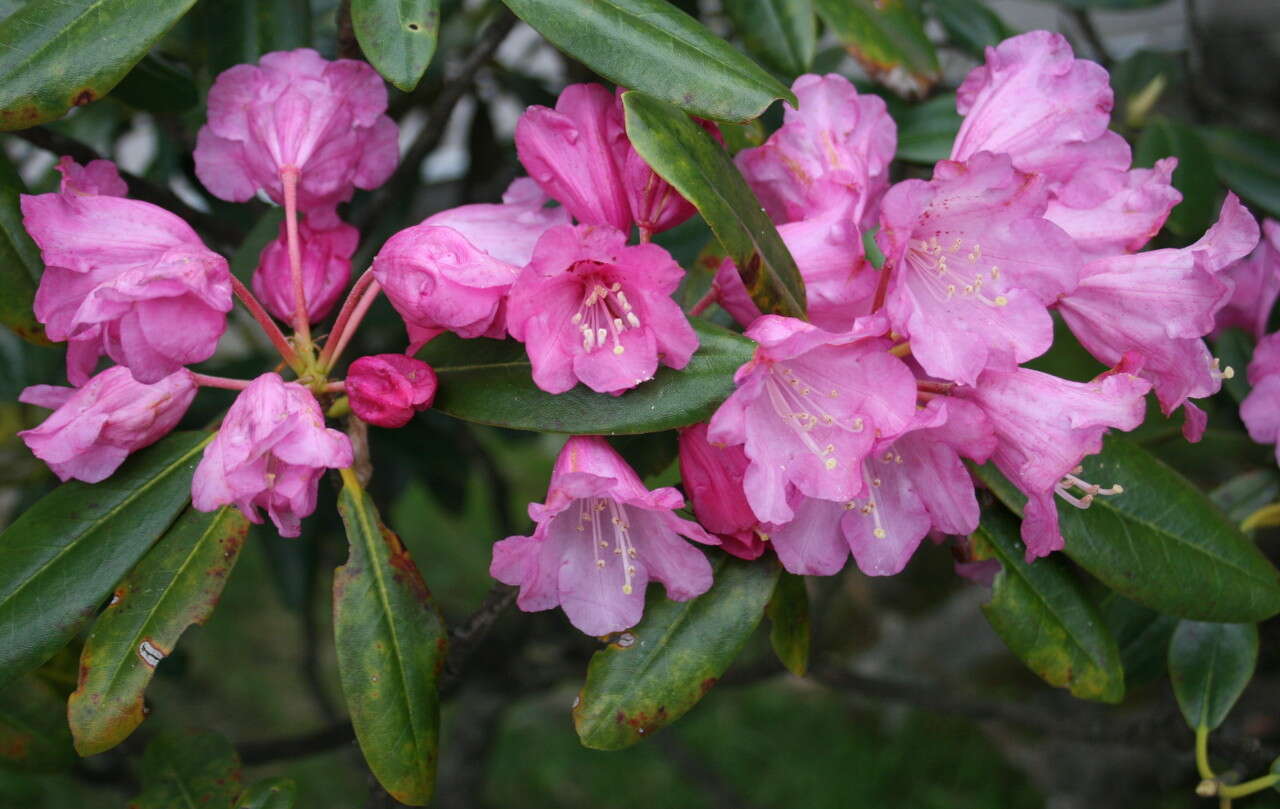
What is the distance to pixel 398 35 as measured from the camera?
0.93 metres

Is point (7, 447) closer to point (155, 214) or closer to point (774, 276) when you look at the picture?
point (155, 214)

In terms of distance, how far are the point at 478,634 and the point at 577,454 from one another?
318mm

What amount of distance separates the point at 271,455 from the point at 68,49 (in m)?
0.38

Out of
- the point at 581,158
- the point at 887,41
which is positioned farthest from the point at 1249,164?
the point at 581,158

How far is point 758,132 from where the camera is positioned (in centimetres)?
119

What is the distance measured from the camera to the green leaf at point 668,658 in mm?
994

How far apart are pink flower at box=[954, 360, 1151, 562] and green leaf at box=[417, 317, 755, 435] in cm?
21

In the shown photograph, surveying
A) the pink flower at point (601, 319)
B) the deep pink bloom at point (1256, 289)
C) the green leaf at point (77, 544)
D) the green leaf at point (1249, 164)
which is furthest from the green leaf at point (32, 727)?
the green leaf at point (1249, 164)

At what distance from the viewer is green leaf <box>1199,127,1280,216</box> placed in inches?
63.4

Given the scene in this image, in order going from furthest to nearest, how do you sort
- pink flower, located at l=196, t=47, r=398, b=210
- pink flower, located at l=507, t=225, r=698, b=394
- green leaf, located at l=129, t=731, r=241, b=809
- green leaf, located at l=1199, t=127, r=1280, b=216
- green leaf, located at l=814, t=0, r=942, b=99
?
1. green leaf, located at l=1199, t=127, r=1280, b=216
2. green leaf, located at l=814, t=0, r=942, b=99
3. green leaf, located at l=129, t=731, r=241, b=809
4. pink flower, located at l=196, t=47, r=398, b=210
5. pink flower, located at l=507, t=225, r=698, b=394

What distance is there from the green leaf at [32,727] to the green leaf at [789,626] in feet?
2.57

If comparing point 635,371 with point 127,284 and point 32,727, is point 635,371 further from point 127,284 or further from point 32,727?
Answer: point 32,727

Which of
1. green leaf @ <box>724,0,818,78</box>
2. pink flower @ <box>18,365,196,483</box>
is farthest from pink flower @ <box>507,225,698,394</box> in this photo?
green leaf @ <box>724,0,818,78</box>

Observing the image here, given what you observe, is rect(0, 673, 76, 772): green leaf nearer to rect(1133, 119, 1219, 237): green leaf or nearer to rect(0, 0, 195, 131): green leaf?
rect(0, 0, 195, 131): green leaf
